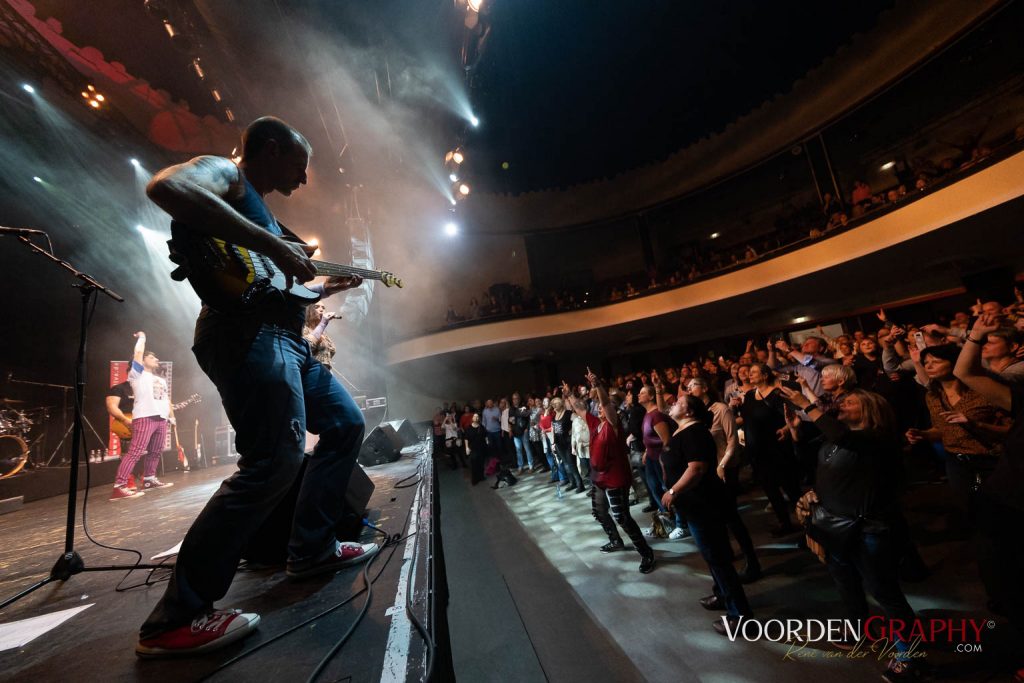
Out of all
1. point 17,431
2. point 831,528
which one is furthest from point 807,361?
point 17,431

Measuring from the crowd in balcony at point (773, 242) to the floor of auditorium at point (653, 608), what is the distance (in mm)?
7546

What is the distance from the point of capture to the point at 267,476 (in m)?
1.16

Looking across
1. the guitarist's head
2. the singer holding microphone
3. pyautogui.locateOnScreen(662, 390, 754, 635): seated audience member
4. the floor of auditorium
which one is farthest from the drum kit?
pyautogui.locateOnScreen(662, 390, 754, 635): seated audience member

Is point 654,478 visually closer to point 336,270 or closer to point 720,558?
point 720,558

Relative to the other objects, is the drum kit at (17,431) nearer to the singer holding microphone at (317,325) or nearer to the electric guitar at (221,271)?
the singer holding microphone at (317,325)

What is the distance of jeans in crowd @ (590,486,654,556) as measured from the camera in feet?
11.3

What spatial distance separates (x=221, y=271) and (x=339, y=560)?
1155 millimetres

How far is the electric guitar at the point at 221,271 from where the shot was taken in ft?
3.77

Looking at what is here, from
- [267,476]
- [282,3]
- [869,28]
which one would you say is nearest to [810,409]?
[267,476]

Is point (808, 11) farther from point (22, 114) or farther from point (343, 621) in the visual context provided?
point (22, 114)

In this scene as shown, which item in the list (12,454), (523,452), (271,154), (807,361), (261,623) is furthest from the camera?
(523,452)

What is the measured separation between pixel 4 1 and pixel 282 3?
268cm

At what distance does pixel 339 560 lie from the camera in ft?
4.87

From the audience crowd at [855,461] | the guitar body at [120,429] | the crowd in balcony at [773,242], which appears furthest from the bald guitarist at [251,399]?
the crowd in balcony at [773,242]
